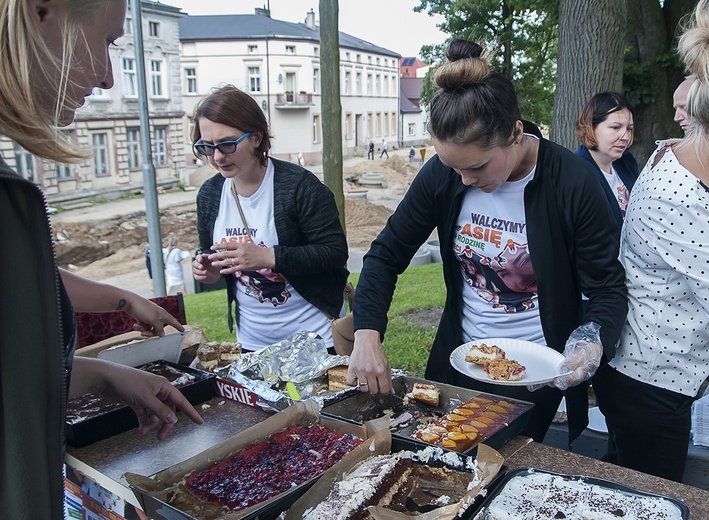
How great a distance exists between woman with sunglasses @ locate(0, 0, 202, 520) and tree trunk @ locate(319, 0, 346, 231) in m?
4.33

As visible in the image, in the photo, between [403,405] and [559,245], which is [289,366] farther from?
[559,245]

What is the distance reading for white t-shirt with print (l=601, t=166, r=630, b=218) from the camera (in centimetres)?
377

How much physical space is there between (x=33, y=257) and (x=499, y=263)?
1.66 metres

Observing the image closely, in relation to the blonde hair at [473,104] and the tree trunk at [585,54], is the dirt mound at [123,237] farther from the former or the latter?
the blonde hair at [473,104]

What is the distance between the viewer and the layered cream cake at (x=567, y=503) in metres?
1.31

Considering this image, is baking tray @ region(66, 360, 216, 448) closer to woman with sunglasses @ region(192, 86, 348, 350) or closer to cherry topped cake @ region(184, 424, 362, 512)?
cherry topped cake @ region(184, 424, 362, 512)

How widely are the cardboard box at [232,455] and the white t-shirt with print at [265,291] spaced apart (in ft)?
3.26

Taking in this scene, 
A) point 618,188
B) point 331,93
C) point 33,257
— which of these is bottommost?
point 618,188

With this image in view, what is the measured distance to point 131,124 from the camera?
1176 inches

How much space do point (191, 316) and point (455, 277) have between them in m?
6.42

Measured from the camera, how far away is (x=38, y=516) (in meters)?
0.86

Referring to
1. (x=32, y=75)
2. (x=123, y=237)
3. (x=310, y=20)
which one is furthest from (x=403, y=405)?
(x=310, y=20)

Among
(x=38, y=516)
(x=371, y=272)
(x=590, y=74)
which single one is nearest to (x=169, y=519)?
(x=38, y=516)

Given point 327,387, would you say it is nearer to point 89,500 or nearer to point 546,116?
point 89,500
